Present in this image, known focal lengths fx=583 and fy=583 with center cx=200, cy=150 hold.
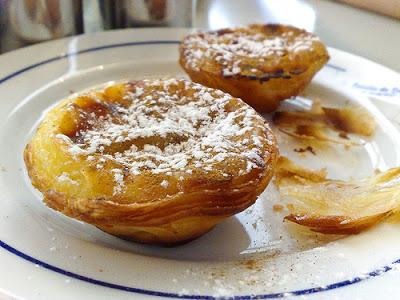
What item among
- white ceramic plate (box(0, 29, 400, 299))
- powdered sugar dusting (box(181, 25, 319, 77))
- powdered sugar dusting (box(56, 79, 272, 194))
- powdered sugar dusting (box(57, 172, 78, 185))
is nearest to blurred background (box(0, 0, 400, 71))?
white ceramic plate (box(0, 29, 400, 299))

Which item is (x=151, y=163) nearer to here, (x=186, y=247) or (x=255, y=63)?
(x=186, y=247)

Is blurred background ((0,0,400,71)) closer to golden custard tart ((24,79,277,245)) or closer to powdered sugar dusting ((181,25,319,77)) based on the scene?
powdered sugar dusting ((181,25,319,77))

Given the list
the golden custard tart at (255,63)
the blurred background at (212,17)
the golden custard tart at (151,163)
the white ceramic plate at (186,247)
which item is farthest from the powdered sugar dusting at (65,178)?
the blurred background at (212,17)

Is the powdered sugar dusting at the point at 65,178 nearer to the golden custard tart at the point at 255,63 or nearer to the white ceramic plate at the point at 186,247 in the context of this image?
the white ceramic plate at the point at 186,247

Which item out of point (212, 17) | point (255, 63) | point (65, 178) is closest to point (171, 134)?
point (65, 178)

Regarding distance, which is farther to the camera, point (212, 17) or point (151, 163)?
point (212, 17)

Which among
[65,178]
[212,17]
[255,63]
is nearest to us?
[65,178]
